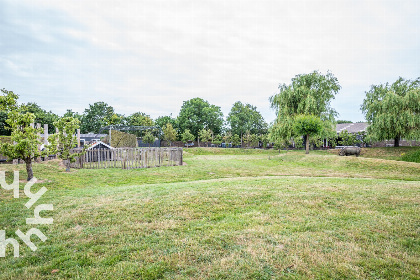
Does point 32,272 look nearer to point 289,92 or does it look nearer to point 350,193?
point 350,193

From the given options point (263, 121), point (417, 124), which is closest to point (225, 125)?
point (263, 121)

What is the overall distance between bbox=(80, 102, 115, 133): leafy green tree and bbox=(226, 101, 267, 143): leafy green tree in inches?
1427

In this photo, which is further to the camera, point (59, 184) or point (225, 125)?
point (225, 125)

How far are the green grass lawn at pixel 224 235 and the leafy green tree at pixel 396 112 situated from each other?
80.8ft

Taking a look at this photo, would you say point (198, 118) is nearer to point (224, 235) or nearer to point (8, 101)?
point (8, 101)

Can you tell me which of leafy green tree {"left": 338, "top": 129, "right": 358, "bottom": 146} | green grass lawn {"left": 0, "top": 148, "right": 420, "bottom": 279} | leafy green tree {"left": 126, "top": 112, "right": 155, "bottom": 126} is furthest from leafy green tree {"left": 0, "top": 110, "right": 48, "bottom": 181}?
leafy green tree {"left": 126, "top": 112, "right": 155, "bottom": 126}

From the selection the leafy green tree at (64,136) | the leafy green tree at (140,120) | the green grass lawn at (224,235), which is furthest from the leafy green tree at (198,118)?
the green grass lawn at (224,235)

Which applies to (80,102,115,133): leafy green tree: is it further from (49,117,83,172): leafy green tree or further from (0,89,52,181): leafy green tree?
(0,89,52,181): leafy green tree

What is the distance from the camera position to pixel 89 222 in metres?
5.07

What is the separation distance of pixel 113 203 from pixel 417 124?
33152 mm

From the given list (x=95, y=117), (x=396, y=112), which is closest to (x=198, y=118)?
(x=95, y=117)

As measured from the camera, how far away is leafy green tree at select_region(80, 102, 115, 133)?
219 ft

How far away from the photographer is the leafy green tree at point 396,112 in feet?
86.2

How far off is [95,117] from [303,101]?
60.3 m
